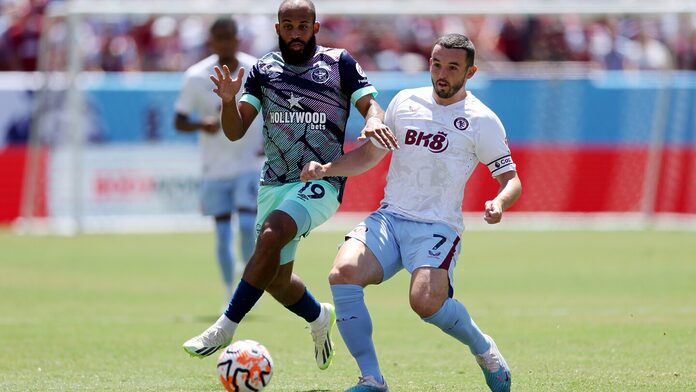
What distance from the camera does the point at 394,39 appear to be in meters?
24.6

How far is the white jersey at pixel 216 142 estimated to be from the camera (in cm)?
1277

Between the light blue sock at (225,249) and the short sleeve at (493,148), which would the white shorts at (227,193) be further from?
the short sleeve at (493,148)

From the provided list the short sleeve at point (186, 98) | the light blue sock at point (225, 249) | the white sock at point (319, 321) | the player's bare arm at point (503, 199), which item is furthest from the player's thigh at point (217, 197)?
the player's bare arm at point (503, 199)

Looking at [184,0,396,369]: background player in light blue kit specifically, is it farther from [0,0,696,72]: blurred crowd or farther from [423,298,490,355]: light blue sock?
[0,0,696,72]: blurred crowd

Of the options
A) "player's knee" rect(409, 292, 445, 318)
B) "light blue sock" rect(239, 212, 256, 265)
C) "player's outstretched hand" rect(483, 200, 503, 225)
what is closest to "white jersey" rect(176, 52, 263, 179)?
"light blue sock" rect(239, 212, 256, 265)

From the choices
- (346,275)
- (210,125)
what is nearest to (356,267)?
(346,275)

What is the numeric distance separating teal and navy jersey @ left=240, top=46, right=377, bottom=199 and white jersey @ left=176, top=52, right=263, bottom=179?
4091 mm

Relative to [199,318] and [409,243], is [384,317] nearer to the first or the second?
[199,318]

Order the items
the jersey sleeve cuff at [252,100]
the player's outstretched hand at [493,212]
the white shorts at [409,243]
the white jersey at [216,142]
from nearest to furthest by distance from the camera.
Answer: the player's outstretched hand at [493,212]
the white shorts at [409,243]
the jersey sleeve cuff at [252,100]
the white jersey at [216,142]

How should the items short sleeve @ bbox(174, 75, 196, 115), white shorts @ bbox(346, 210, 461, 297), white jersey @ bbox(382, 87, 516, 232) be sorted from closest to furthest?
white shorts @ bbox(346, 210, 461, 297)
white jersey @ bbox(382, 87, 516, 232)
short sleeve @ bbox(174, 75, 196, 115)

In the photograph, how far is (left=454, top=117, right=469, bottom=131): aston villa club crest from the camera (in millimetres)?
7797

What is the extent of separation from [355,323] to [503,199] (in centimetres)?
117

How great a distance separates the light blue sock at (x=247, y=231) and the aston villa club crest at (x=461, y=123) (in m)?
5.02

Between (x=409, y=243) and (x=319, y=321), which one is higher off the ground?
(x=409, y=243)
